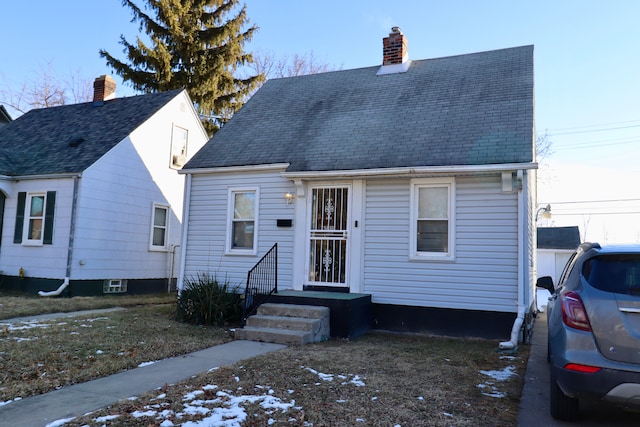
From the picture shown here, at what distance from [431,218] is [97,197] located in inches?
360

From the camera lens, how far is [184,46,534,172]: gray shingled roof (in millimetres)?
8109

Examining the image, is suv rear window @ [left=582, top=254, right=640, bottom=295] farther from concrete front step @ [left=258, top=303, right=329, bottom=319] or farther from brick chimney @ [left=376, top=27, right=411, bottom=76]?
brick chimney @ [left=376, top=27, right=411, bottom=76]

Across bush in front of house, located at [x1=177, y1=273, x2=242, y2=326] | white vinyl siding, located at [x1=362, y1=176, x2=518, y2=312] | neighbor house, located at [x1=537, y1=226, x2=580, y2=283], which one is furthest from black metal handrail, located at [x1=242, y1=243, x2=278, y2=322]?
neighbor house, located at [x1=537, y1=226, x2=580, y2=283]

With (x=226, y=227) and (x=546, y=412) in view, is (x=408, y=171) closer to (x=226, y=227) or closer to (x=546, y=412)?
(x=226, y=227)

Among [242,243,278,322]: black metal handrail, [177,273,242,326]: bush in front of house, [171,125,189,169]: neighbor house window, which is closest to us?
[177,273,242,326]: bush in front of house

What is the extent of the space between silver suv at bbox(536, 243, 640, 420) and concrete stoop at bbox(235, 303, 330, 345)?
4.04 metres

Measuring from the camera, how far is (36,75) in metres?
26.0

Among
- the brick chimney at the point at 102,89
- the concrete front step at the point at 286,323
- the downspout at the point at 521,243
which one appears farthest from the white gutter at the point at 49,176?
the downspout at the point at 521,243

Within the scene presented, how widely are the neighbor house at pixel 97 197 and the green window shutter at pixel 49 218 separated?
1.1 inches

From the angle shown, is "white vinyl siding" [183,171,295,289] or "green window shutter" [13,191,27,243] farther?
"green window shutter" [13,191,27,243]

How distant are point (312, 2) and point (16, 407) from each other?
49.7ft

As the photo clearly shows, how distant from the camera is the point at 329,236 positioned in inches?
351

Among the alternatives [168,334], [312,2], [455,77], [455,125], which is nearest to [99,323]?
[168,334]

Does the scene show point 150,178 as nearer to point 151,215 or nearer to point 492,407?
point 151,215
